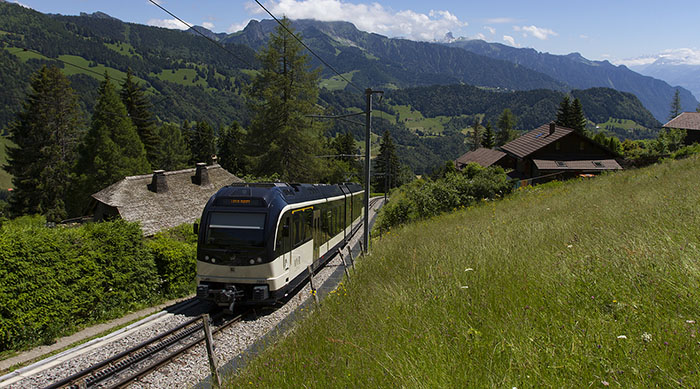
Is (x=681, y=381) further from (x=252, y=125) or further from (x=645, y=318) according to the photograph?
(x=252, y=125)

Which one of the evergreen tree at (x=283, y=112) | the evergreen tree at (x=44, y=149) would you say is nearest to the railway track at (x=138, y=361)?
the evergreen tree at (x=283, y=112)

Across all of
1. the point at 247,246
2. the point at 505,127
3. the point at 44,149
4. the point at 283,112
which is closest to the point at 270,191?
the point at 247,246

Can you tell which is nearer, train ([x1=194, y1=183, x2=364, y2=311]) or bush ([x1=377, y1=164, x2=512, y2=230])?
train ([x1=194, y1=183, x2=364, y2=311])

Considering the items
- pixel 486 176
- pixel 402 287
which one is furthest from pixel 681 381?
pixel 486 176

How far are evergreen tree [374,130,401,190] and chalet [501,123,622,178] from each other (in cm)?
3634

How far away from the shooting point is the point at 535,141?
149 ft

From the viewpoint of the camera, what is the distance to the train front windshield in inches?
438

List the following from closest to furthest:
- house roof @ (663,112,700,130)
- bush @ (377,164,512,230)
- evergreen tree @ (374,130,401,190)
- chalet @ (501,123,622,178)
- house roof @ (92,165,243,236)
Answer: bush @ (377,164,512,230)
house roof @ (92,165,243,236)
chalet @ (501,123,622,178)
house roof @ (663,112,700,130)
evergreen tree @ (374,130,401,190)

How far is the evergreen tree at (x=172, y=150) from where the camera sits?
7319 centimetres

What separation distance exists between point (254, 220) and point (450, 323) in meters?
7.28

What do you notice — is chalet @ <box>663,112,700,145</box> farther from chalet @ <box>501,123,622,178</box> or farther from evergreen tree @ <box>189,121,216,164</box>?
evergreen tree @ <box>189,121,216,164</box>

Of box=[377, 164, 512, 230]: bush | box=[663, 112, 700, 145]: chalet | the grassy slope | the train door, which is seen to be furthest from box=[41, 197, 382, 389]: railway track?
box=[663, 112, 700, 145]: chalet

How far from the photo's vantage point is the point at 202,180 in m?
31.7

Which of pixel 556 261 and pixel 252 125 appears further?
pixel 252 125
